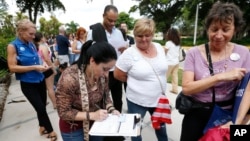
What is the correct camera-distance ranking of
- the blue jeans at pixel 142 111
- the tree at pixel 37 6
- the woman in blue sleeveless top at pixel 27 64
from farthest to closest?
the tree at pixel 37 6 → the woman in blue sleeveless top at pixel 27 64 → the blue jeans at pixel 142 111

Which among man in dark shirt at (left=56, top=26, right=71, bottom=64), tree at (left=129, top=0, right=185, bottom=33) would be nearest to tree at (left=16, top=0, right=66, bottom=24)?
tree at (left=129, top=0, right=185, bottom=33)

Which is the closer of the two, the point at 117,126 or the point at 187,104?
the point at 117,126

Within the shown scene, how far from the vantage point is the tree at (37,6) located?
2908cm

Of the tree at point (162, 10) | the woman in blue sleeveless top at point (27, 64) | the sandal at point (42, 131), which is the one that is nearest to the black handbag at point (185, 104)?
the woman in blue sleeveless top at point (27, 64)

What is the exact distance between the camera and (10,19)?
13.2m

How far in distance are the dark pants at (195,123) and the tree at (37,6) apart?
30.7 meters

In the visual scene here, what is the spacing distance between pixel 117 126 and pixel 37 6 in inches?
1270

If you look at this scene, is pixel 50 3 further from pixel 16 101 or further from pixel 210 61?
pixel 210 61

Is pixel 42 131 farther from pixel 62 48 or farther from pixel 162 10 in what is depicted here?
pixel 162 10

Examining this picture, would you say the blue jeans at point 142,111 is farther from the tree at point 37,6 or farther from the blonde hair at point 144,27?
the tree at point 37,6

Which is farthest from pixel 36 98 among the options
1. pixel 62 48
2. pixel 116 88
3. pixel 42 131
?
pixel 62 48

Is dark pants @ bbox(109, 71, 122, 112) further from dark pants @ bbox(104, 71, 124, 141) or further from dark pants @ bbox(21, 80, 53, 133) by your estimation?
dark pants @ bbox(21, 80, 53, 133)

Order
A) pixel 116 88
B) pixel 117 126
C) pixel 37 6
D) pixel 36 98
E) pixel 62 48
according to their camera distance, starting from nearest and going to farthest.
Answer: pixel 117 126 → pixel 36 98 → pixel 116 88 → pixel 62 48 → pixel 37 6

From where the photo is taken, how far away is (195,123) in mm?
1790
